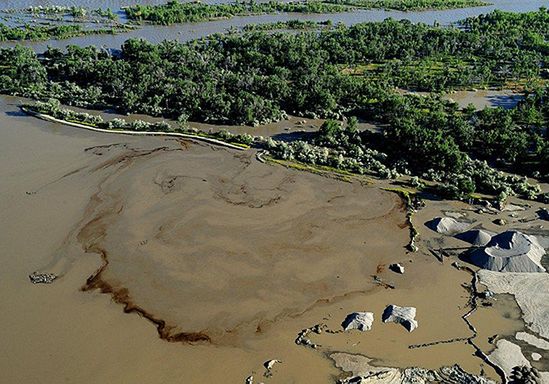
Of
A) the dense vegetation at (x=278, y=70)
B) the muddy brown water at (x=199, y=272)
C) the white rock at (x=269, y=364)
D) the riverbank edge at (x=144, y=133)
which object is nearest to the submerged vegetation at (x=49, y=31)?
the dense vegetation at (x=278, y=70)

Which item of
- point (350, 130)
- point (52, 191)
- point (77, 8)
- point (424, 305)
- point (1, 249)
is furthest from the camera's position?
point (77, 8)

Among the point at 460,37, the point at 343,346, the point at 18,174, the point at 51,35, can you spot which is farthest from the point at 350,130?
the point at 51,35

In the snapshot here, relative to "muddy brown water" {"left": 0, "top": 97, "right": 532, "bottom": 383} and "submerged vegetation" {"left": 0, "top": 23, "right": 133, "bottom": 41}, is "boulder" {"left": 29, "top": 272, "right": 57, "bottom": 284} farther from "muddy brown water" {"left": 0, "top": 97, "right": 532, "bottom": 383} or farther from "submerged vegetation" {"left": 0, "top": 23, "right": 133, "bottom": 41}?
"submerged vegetation" {"left": 0, "top": 23, "right": 133, "bottom": 41}

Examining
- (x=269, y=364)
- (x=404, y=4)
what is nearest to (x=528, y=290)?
(x=269, y=364)

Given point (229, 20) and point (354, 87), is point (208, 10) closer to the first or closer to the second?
point (229, 20)

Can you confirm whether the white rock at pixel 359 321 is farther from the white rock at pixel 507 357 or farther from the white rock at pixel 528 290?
the white rock at pixel 528 290

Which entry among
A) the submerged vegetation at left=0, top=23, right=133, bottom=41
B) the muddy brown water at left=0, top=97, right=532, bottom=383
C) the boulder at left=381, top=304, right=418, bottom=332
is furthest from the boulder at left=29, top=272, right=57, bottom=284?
the submerged vegetation at left=0, top=23, right=133, bottom=41

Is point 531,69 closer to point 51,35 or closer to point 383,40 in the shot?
point 383,40
